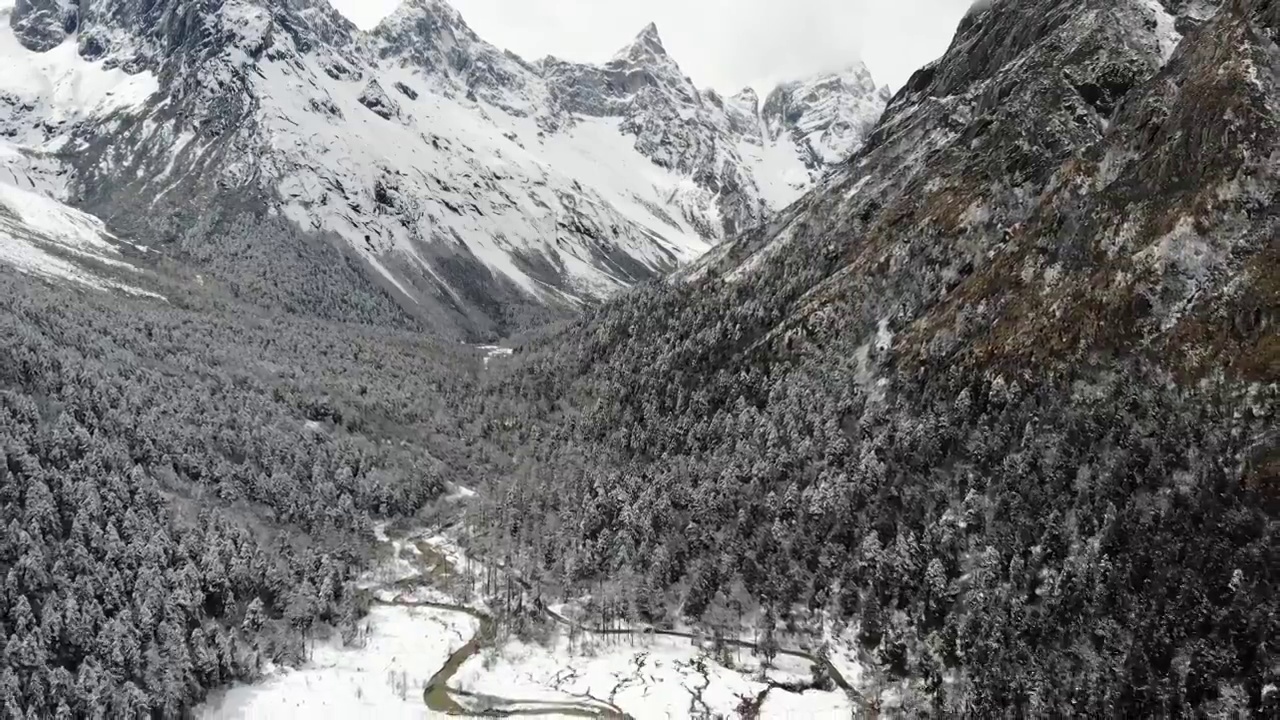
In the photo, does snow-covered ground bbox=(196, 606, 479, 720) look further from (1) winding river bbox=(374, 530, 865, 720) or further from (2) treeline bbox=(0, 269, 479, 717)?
(2) treeline bbox=(0, 269, 479, 717)

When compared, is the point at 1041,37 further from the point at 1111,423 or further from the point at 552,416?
the point at 552,416

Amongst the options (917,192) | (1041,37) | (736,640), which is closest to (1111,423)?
(736,640)

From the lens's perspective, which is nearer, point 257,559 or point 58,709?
point 58,709

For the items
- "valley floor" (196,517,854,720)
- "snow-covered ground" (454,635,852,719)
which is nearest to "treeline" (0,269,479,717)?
"valley floor" (196,517,854,720)

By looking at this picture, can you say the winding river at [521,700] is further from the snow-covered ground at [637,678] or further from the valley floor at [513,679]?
the snow-covered ground at [637,678]

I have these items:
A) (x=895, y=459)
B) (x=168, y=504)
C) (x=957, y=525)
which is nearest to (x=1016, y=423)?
(x=957, y=525)

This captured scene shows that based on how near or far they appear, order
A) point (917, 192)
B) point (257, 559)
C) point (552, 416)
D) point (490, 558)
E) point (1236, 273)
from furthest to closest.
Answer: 1. point (552, 416)
2. point (917, 192)
3. point (490, 558)
4. point (257, 559)
5. point (1236, 273)
